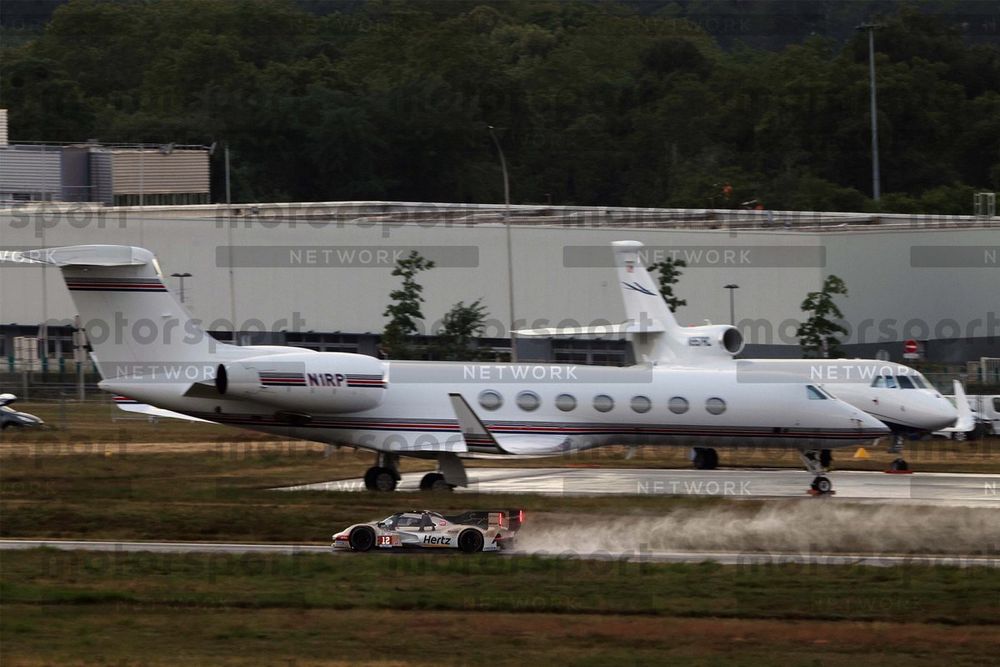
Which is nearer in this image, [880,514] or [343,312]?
[880,514]

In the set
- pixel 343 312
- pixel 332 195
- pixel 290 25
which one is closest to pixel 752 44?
pixel 290 25

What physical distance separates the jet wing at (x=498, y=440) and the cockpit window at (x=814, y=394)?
16.9 feet

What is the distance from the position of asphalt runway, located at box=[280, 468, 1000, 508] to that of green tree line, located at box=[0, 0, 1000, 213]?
46901mm

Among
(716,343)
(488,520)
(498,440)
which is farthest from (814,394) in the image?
(488,520)

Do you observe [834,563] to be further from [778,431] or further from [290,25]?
[290,25]

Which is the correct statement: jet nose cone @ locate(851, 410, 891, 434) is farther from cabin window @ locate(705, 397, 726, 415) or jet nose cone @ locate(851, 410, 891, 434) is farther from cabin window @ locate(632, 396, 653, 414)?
cabin window @ locate(632, 396, 653, 414)

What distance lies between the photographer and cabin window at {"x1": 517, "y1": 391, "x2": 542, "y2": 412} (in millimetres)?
32250

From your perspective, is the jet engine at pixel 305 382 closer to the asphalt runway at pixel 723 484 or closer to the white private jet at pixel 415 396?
the white private jet at pixel 415 396

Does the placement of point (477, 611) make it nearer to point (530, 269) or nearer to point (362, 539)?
point (362, 539)

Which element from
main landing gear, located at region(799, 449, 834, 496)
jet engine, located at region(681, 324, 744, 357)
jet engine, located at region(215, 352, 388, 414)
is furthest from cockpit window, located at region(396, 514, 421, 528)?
jet engine, located at region(681, 324, 744, 357)

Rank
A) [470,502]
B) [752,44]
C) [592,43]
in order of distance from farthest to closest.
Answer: [752,44] → [592,43] → [470,502]

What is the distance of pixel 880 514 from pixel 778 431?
6245mm

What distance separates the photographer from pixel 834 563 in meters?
23.4

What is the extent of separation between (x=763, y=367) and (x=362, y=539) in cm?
1712
